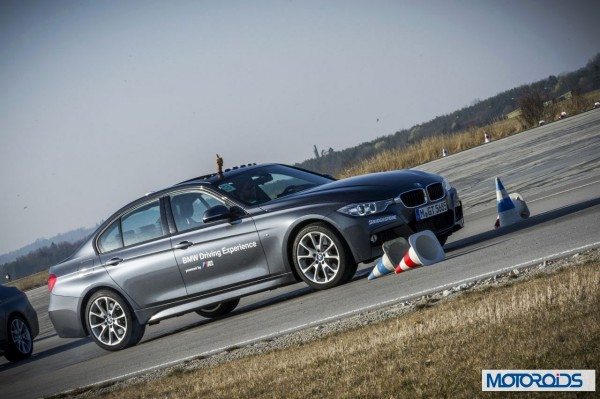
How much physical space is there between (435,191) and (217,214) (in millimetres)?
2627

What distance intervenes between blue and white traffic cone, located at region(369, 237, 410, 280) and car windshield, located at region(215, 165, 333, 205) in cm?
144

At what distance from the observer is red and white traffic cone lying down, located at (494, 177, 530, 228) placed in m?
13.4

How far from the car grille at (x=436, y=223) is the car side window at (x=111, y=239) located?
399 centimetres

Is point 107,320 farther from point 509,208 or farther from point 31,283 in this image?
point 31,283

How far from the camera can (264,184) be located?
1213 centimetres

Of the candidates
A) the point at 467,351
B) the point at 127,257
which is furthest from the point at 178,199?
the point at 467,351

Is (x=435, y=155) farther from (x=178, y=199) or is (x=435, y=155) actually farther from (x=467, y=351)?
(x=467, y=351)

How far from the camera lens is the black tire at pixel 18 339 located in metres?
14.8

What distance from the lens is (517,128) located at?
167 ft

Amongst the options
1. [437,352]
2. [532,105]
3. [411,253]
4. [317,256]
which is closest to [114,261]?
[317,256]

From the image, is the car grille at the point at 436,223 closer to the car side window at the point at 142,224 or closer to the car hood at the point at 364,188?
the car hood at the point at 364,188

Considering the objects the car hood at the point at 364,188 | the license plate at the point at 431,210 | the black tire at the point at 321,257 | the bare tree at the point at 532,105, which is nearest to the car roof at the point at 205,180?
the car hood at the point at 364,188

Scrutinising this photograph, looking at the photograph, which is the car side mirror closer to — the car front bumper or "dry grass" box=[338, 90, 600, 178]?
the car front bumper

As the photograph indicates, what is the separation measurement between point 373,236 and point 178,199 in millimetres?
2776
